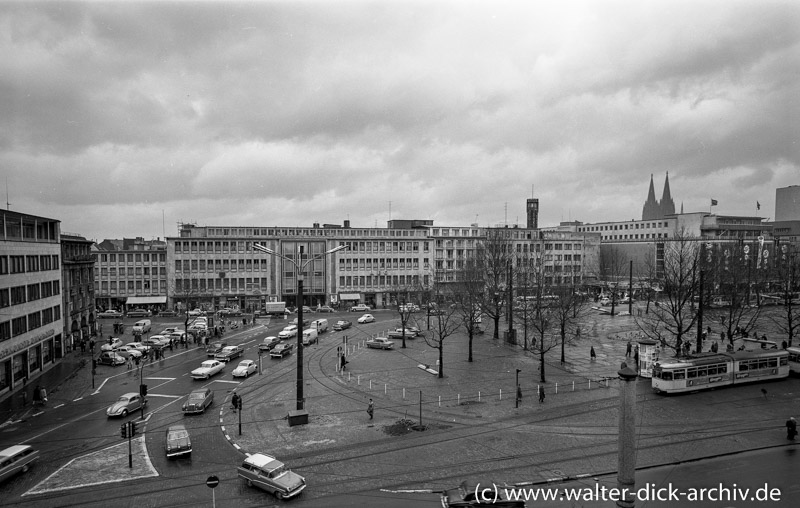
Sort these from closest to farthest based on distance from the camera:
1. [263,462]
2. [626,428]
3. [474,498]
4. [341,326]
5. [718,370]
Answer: [626,428]
[474,498]
[263,462]
[718,370]
[341,326]

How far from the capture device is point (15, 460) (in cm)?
2209

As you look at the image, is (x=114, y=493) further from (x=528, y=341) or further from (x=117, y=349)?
(x=528, y=341)

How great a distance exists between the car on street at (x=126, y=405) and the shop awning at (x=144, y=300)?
62.7 m

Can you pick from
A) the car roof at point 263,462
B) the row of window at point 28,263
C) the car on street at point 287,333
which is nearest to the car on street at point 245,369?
the car on street at point 287,333

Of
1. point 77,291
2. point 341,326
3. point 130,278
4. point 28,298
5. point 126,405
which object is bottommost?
point 341,326

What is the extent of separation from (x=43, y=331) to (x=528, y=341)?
50410 millimetres

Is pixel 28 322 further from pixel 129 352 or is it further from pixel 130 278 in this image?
pixel 130 278

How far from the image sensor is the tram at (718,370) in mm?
33906

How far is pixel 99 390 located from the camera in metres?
38.9

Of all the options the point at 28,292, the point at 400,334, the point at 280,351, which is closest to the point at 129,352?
the point at 28,292

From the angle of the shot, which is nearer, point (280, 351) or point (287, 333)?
point (280, 351)

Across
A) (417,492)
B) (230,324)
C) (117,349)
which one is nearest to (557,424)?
(417,492)

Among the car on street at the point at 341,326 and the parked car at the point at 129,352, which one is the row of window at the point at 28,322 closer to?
the parked car at the point at 129,352

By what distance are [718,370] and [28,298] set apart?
2276 inches
